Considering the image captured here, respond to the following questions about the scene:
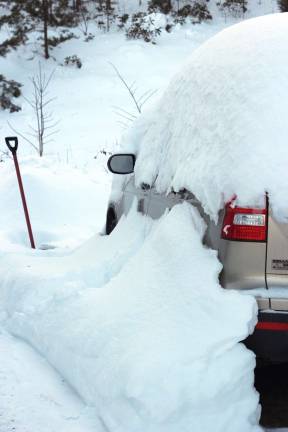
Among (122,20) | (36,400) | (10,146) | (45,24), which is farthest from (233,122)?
(122,20)

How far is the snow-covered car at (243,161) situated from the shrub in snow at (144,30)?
23677 mm

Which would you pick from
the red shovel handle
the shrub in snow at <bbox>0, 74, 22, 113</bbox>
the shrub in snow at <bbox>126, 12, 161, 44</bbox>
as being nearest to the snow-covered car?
the red shovel handle

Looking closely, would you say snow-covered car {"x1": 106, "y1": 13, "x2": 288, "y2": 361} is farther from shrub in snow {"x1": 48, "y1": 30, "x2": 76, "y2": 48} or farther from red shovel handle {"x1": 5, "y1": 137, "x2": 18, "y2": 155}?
shrub in snow {"x1": 48, "y1": 30, "x2": 76, "y2": 48}

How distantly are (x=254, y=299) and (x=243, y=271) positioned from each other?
14cm

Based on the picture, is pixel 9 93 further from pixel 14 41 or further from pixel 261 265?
pixel 261 265

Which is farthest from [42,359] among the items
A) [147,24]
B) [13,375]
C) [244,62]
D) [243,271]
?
[147,24]

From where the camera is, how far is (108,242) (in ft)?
14.6

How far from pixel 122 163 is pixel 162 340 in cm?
192

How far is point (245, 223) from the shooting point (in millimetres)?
2406

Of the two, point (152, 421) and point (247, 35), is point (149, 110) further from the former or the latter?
point (152, 421)

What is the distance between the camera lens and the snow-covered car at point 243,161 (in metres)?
2.39

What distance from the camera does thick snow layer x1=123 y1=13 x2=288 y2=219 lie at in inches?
95.5

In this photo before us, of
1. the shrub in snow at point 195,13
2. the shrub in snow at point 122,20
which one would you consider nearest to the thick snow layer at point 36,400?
the shrub in snow at point 122,20

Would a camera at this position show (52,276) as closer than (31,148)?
Yes
